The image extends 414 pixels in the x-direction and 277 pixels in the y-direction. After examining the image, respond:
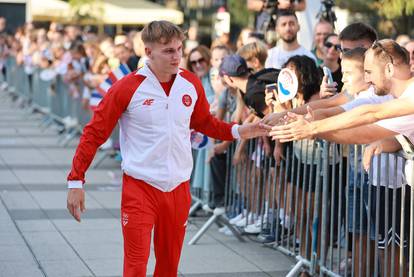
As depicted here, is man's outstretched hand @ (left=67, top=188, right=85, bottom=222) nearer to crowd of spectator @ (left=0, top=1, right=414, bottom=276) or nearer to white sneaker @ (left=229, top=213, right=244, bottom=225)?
crowd of spectator @ (left=0, top=1, right=414, bottom=276)

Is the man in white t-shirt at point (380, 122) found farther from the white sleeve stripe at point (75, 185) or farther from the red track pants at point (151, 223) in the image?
the white sleeve stripe at point (75, 185)

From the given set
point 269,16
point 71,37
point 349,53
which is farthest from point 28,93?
point 349,53

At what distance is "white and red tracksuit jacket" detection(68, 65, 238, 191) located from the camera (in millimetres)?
5996

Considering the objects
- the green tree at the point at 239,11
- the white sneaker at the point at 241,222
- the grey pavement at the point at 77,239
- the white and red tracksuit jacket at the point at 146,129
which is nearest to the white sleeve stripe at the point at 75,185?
the white and red tracksuit jacket at the point at 146,129

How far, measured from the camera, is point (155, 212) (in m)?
6.10

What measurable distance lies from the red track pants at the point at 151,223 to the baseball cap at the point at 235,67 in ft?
9.54

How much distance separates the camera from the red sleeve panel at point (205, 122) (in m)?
6.36

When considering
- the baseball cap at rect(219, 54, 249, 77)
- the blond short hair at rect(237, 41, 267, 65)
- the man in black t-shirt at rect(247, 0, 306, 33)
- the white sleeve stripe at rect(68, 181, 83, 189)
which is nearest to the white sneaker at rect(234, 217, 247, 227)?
the baseball cap at rect(219, 54, 249, 77)

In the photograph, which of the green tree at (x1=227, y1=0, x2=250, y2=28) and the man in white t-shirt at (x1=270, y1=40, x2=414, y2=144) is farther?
the green tree at (x1=227, y1=0, x2=250, y2=28)

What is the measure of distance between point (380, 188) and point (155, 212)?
4.95 feet

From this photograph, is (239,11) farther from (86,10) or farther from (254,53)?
(254,53)

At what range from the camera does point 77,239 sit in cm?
932

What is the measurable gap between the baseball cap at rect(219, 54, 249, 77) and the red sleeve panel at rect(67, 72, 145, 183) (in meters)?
3.03

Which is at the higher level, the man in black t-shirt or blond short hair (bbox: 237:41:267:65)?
the man in black t-shirt
